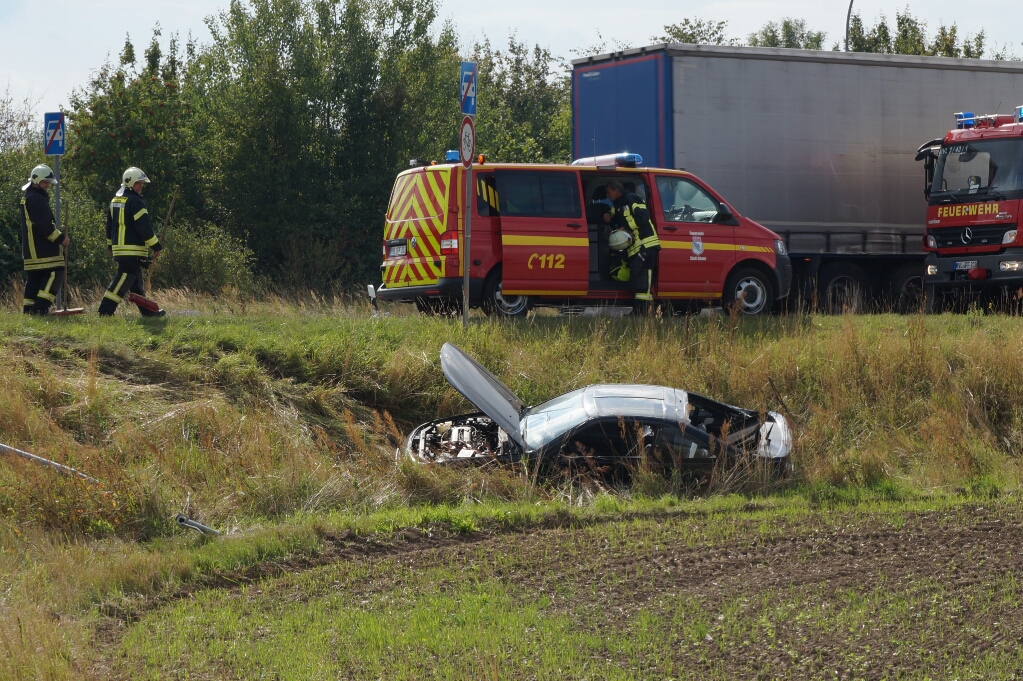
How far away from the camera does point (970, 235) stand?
634 inches

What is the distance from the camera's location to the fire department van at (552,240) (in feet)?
43.7

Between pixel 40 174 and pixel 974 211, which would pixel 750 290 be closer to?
pixel 974 211

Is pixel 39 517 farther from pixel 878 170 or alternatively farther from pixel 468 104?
pixel 878 170

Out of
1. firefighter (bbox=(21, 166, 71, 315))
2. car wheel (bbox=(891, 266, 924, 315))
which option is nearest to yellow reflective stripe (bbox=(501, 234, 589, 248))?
firefighter (bbox=(21, 166, 71, 315))

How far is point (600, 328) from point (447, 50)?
19.0 m

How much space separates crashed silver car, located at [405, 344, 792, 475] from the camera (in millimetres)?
8914

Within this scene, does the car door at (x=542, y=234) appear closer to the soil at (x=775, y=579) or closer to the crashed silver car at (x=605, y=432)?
the crashed silver car at (x=605, y=432)

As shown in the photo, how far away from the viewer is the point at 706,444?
9.08m

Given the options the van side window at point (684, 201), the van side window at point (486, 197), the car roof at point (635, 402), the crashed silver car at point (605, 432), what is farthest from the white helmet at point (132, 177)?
the van side window at point (684, 201)

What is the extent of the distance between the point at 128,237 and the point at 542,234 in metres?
4.60

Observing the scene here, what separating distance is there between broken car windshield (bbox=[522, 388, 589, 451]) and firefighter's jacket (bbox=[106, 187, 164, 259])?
5.08 metres

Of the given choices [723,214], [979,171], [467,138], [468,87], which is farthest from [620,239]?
[979,171]

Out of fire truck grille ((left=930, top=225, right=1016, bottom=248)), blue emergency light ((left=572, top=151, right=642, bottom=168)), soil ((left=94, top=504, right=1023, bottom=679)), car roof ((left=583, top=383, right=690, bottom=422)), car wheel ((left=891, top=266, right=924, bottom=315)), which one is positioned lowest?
soil ((left=94, top=504, right=1023, bottom=679))

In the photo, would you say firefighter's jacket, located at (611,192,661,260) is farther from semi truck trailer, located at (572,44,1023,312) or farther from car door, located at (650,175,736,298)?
semi truck trailer, located at (572,44,1023,312)
